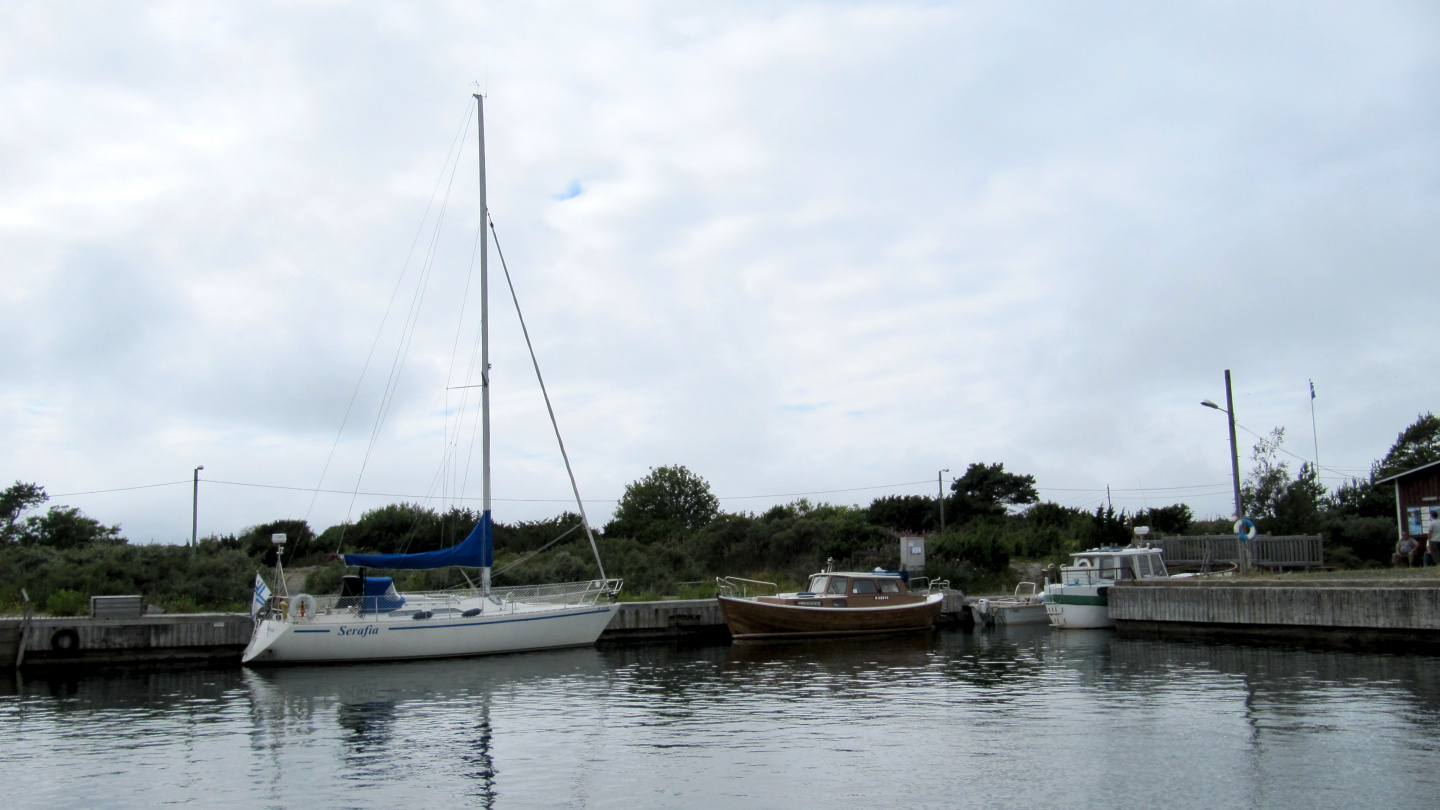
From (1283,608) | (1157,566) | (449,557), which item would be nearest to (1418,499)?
(1157,566)

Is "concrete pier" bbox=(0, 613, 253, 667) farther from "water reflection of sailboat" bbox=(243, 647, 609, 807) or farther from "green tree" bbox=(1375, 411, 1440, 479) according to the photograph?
"green tree" bbox=(1375, 411, 1440, 479)

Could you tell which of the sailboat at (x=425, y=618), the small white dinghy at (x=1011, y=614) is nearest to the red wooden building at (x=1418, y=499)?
the small white dinghy at (x=1011, y=614)

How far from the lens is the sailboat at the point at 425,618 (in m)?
23.9

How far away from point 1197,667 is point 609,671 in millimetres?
12153

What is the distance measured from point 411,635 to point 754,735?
13.4 meters

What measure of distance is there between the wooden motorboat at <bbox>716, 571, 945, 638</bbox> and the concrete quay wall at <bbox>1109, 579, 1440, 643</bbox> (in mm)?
5866

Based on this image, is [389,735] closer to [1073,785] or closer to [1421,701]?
[1073,785]

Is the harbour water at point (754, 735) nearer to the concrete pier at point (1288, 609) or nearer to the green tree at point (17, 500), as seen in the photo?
the concrete pier at point (1288, 609)

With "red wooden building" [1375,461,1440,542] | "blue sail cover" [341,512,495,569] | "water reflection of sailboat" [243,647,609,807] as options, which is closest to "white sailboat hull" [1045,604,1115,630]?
"red wooden building" [1375,461,1440,542]

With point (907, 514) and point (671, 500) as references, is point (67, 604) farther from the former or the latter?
point (671, 500)

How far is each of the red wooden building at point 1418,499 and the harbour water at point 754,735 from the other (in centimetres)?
1291

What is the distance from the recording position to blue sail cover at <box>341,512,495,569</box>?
82.6 ft

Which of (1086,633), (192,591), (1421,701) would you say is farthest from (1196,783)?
(192,591)

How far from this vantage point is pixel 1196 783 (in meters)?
10.6
